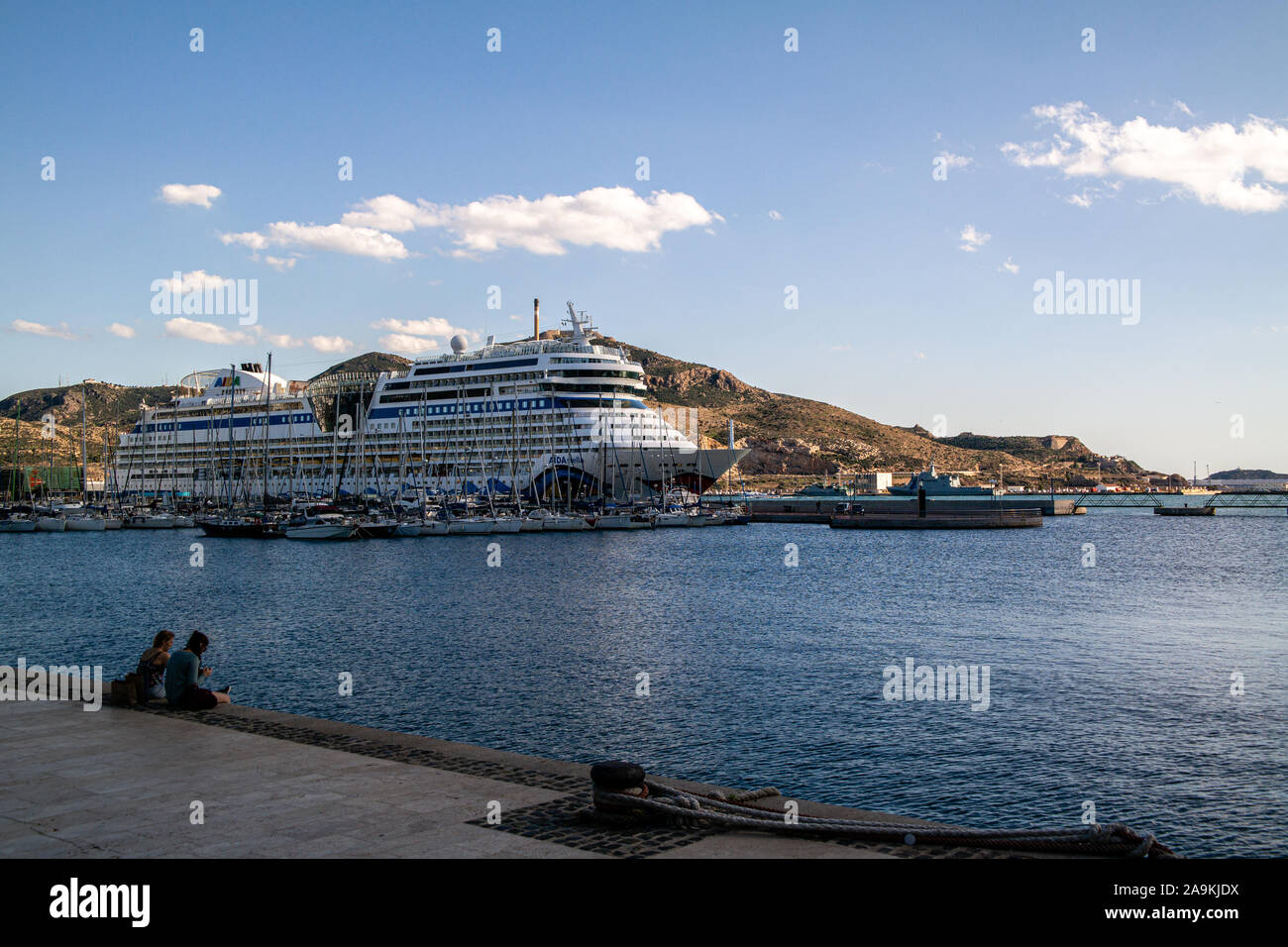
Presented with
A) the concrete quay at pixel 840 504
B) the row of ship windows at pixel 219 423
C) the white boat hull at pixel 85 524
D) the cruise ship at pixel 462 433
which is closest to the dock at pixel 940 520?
the concrete quay at pixel 840 504

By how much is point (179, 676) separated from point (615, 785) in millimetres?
7686

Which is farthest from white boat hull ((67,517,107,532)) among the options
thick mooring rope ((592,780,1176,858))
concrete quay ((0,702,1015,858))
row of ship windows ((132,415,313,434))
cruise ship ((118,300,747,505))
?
thick mooring rope ((592,780,1176,858))

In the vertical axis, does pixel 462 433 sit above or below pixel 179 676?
above

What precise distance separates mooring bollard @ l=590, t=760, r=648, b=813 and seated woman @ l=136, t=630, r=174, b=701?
7861mm

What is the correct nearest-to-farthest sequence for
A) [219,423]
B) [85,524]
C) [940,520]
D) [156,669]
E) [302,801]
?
[302,801] < [156,669] < [85,524] < [940,520] < [219,423]

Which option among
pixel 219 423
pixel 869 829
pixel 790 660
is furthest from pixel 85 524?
pixel 869 829

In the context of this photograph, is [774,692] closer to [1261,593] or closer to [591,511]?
[1261,593]

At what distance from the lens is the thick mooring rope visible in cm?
764

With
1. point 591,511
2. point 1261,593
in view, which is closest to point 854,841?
point 1261,593

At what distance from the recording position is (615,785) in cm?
828

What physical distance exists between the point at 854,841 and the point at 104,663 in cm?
2162

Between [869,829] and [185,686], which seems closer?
[869,829]

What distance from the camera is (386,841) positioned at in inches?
299

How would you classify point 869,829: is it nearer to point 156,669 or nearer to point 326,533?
point 156,669
